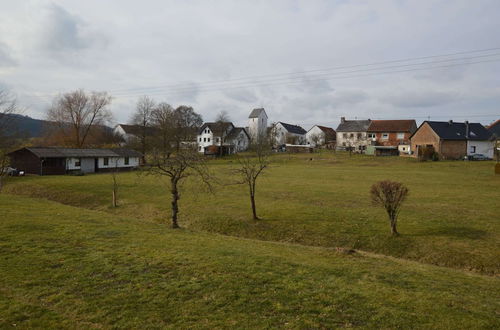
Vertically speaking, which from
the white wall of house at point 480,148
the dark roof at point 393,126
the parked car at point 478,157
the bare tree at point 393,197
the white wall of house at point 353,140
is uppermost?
the dark roof at point 393,126

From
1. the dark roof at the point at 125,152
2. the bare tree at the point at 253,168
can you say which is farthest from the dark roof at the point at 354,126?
the bare tree at the point at 253,168

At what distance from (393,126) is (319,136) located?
27102 mm

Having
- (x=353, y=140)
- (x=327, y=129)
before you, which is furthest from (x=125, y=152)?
(x=327, y=129)

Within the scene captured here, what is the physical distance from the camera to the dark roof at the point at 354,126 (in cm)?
9500

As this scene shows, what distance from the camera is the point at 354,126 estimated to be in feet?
318

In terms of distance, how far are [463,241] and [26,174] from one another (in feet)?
186

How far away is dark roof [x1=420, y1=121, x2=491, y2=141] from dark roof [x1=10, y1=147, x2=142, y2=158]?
61234 millimetres

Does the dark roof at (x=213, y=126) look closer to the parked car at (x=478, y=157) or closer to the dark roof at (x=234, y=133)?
the dark roof at (x=234, y=133)

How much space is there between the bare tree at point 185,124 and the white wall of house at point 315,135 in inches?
1539

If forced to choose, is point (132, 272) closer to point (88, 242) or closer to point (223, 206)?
point (88, 242)

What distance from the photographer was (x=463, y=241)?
16047 mm

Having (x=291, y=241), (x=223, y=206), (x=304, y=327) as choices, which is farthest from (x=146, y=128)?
(x=304, y=327)

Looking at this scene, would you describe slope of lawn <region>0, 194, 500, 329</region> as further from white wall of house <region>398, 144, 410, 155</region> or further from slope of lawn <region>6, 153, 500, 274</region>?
white wall of house <region>398, 144, 410, 155</region>

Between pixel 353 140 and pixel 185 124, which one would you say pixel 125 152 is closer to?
pixel 185 124
